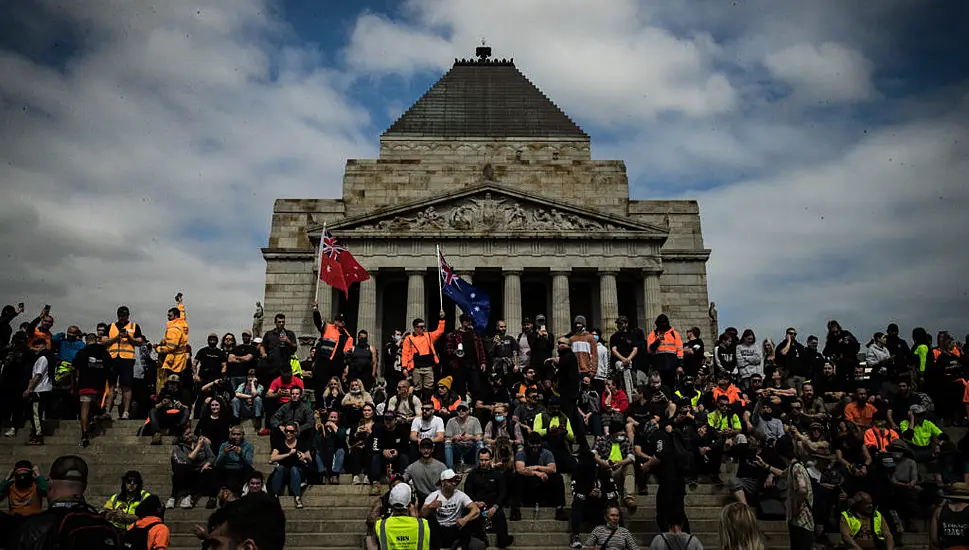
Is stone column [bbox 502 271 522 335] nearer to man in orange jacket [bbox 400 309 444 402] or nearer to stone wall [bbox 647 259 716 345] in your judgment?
stone wall [bbox 647 259 716 345]

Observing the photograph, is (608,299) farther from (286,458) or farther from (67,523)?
(67,523)

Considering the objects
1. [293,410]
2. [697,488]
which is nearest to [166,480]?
[293,410]

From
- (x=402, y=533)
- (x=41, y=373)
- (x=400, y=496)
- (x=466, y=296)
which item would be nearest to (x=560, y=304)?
(x=466, y=296)

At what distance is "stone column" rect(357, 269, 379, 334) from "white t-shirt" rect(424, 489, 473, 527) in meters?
20.2

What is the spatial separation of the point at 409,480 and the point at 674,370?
23.9 ft

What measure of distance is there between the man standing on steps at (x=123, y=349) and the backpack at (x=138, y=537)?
8231 millimetres

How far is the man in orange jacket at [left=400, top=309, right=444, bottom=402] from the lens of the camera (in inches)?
617

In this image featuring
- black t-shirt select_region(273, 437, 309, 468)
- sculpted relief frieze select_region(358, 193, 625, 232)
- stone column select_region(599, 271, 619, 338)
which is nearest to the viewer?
black t-shirt select_region(273, 437, 309, 468)

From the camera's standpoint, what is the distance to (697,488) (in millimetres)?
12234

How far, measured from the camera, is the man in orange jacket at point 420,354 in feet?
51.4

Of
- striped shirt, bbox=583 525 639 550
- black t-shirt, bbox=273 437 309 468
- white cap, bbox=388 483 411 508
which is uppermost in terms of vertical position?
black t-shirt, bbox=273 437 309 468

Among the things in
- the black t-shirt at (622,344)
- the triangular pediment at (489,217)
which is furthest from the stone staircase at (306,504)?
the triangular pediment at (489,217)

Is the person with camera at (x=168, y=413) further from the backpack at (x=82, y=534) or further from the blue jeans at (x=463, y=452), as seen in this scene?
the backpack at (x=82, y=534)

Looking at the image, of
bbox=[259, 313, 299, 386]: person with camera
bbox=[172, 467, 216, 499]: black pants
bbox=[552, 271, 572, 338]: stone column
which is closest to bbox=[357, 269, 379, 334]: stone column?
bbox=[552, 271, 572, 338]: stone column
